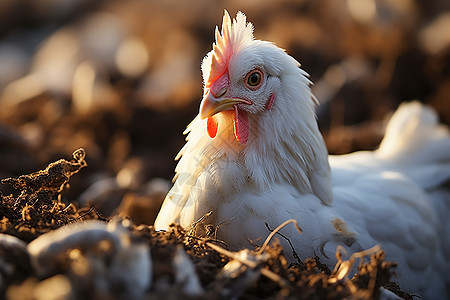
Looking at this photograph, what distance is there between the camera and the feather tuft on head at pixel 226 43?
2748 millimetres

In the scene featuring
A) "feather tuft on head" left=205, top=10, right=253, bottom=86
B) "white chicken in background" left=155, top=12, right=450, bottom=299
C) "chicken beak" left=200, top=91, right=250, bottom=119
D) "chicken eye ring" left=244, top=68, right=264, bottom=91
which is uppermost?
"feather tuft on head" left=205, top=10, right=253, bottom=86

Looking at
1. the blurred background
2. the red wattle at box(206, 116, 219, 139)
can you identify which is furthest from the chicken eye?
the blurred background

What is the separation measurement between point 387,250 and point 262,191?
1.01 meters

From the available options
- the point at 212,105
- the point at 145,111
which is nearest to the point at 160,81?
the point at 145,111

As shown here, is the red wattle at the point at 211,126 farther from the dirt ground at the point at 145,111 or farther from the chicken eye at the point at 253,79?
the dirt ground at the point at 145,111

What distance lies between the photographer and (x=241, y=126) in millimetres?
2814

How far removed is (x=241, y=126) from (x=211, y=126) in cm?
18

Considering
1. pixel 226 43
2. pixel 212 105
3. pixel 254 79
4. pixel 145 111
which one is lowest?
pixel 145 111

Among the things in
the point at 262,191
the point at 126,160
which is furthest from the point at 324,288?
the point at 126,160

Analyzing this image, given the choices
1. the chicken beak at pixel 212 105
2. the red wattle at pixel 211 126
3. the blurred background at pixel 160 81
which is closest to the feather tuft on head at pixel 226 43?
the chicken beak at pixel 212 105

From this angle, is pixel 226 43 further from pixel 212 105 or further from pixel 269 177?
pixel 269 177

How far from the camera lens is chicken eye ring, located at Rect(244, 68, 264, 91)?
278 cm

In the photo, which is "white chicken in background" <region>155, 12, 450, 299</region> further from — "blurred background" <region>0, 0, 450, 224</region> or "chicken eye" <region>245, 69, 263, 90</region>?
"blurred background" <region>0, 0, 450, 224</region>

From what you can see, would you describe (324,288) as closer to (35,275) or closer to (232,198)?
(232,198)
